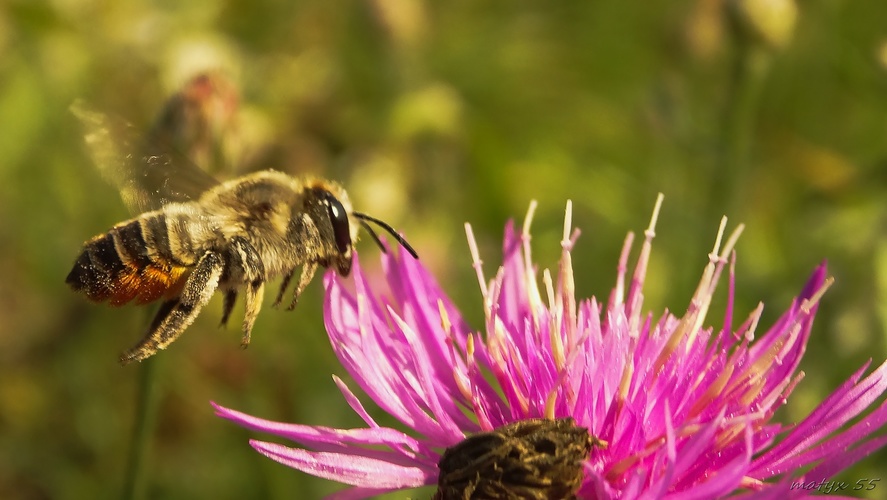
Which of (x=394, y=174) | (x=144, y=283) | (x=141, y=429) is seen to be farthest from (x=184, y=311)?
(x=394, y=174)

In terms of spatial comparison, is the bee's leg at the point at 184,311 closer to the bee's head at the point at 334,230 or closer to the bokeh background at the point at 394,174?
the bee's head at the point at 334,230

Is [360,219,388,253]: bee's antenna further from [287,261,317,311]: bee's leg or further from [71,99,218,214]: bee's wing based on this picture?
[71,99,218,214]: bee's wing

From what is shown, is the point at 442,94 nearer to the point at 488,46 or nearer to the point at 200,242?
the point at 488,46

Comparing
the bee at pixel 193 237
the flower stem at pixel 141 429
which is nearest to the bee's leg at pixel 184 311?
the bee at pixel 193 237


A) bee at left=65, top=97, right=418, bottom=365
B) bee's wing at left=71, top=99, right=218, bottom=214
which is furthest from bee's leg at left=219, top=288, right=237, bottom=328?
bee's wing at left=71, top=99, right=218, bottom=214

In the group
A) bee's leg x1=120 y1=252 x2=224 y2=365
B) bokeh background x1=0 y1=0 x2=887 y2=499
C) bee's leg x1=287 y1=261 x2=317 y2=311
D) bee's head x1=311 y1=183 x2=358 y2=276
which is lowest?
bee's leg x1=120 y1=252 x2=224 y2=365

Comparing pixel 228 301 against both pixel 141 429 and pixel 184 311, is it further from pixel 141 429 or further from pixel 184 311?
pixel 141 429
